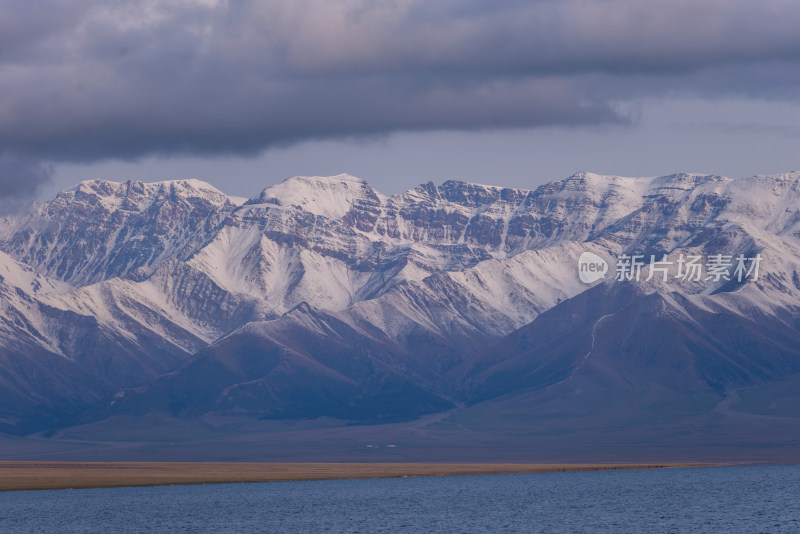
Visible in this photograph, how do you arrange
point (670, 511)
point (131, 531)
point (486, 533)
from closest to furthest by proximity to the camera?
point (486, 533) < point (131, 531) < point (670, 511)

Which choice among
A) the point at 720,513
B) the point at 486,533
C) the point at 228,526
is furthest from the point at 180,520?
the point at 720,513

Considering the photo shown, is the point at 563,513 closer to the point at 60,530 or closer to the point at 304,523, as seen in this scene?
the point at 304,523

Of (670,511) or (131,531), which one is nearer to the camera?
(131,531)

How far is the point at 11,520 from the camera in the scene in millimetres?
197625

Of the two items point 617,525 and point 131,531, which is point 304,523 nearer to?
point 131,531

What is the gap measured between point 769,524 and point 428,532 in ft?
137

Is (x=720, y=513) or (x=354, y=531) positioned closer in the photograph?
(x=354, y=531)

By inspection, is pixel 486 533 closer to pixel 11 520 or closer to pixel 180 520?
pixel 180 520

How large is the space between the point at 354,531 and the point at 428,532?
9449 mm

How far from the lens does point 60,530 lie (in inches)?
7151

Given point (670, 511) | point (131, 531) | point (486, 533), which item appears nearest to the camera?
point (486, 533)

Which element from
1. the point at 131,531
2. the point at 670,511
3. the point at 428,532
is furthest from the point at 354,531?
the point at 670,511

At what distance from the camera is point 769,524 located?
6713 inches

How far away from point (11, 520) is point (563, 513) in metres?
78.2
